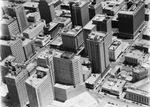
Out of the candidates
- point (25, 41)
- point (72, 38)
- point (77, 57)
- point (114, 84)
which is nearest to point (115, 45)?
point (72, 38)

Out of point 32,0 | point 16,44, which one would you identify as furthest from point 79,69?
point 32,0

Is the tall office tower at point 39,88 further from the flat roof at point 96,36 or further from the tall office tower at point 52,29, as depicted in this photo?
the tall office tower at point 52,29

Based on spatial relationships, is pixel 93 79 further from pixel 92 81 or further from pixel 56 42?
pixel 56 42

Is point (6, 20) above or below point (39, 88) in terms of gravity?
above

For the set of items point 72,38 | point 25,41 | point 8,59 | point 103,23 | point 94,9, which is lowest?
point 8,59

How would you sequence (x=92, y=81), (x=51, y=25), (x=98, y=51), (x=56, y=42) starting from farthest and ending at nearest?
(x=51, y=25)
(x=56, y=42)
(x=92, y=81)
(x=98, y=51)

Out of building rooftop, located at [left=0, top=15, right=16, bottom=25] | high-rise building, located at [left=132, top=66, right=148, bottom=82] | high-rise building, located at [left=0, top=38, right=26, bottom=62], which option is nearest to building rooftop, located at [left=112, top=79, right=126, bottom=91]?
high-rise building, located at [left=132, top=66, right=148, bottom=82]
